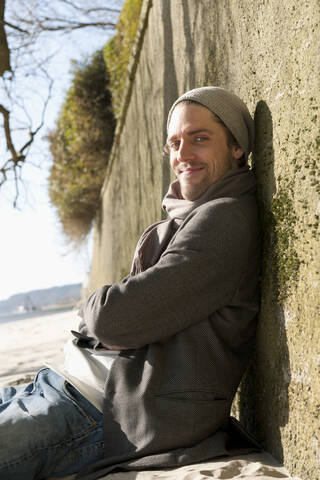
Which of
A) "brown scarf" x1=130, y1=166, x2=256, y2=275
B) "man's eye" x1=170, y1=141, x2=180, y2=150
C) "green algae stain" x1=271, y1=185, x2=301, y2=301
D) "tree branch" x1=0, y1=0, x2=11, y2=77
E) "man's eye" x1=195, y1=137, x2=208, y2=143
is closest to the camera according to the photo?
"green algae stain" x1=271, y1=185, x2=301, y2=301

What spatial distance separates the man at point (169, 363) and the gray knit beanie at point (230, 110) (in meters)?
0.25

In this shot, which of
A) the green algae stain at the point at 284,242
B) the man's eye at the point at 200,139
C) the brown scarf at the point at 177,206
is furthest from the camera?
the man's eye at the point at 200,139

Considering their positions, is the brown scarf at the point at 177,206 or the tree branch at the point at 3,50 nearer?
the brown scarf at the point at 177,206

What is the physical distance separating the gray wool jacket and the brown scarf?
0.13 meters

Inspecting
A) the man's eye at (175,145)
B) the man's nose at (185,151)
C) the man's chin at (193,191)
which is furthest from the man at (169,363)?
the man's eye at (175,145)

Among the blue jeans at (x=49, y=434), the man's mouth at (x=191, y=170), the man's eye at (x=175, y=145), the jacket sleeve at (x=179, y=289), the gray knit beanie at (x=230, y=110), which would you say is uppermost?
the gray knit beanie at (x=230, y=110)

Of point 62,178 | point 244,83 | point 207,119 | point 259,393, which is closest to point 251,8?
point 244,83

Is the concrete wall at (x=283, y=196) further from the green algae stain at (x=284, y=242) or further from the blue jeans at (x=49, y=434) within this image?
the blue jeans at (x=49, y=434)

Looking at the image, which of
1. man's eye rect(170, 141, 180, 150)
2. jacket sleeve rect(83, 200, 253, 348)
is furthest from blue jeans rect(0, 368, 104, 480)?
man's eye rect(170, 141, 180, 150)

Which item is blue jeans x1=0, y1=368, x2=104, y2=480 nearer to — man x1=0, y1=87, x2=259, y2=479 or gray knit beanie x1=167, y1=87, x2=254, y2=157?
man x1=0, y1=87, x2=259, y2=479

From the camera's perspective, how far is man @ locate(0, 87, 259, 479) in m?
1.99

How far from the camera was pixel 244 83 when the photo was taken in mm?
2451

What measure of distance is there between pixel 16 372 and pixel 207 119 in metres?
3.80

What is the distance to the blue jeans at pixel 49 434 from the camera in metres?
1.94
